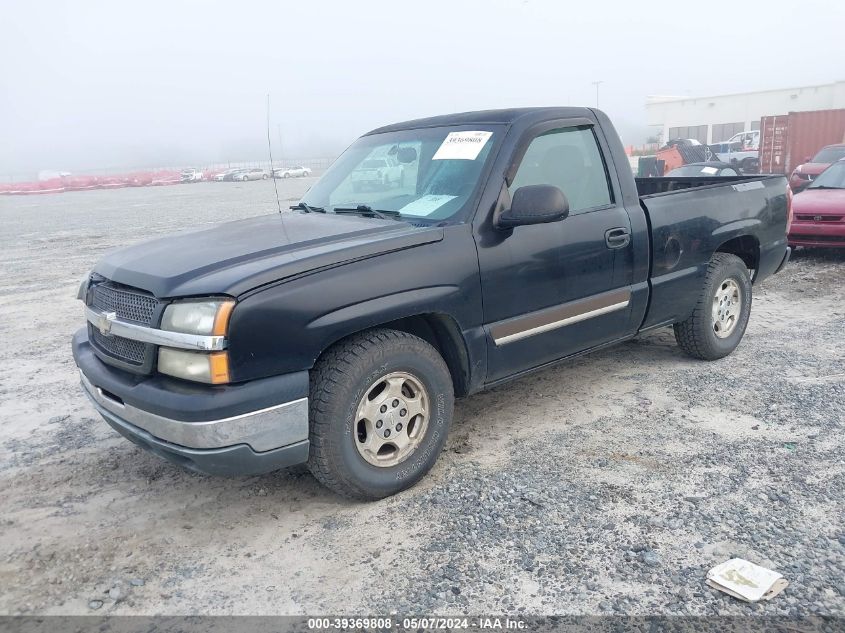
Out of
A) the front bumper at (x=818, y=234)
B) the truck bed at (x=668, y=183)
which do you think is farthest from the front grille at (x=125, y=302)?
the front bumper at (x=818, y=234)

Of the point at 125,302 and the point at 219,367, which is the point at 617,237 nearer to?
the point at 219,367

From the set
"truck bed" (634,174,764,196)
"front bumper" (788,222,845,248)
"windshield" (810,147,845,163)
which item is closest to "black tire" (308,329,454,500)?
"truck bed" (634,174,764,196)

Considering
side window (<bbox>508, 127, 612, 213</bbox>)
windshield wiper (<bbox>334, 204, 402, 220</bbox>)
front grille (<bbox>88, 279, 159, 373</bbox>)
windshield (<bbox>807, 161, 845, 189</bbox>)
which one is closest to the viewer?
front grille (<bbox>88, 279, 159, 373</bbox>)

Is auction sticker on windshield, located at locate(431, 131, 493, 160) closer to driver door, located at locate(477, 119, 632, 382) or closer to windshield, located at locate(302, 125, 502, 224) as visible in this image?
windshield, located at locate(302, 125, 502, 224)

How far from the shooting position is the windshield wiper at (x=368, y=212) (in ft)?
12.7

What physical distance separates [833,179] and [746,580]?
9.27 metres

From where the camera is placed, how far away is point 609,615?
101 inches

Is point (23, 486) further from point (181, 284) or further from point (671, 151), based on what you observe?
point (671, 151)

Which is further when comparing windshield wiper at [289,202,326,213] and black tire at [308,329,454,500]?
windshield wiper at [289,202,326,213]

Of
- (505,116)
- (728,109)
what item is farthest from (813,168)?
(728,109)

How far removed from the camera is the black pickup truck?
2.93 m

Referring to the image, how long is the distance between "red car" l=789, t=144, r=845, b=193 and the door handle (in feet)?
40.5

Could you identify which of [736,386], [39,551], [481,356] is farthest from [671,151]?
[39,551]

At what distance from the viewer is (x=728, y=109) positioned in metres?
61.9
